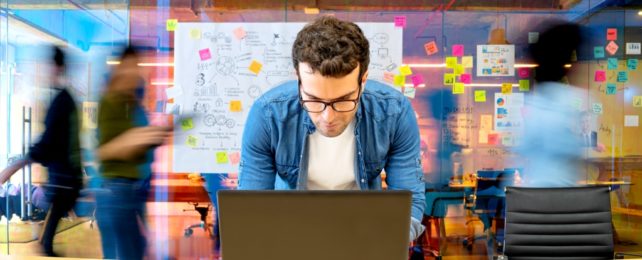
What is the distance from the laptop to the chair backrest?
1.54 meters

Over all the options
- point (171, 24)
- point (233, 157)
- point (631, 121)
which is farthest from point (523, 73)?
point (171, 24)

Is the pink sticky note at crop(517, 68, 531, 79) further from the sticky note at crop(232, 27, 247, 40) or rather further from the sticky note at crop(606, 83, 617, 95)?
the sticky note at crop(232, 27, 247, 40)

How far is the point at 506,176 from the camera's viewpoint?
3.76 m

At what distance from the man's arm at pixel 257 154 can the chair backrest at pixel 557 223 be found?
1294mm

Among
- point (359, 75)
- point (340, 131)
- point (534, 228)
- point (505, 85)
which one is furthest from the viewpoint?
point (505, 85)

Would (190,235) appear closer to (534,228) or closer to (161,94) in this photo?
(161,94)

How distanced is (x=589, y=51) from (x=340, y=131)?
3.34 m

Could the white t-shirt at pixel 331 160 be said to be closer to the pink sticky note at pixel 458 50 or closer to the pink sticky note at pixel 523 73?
the pink sticky note at pixel 458 50

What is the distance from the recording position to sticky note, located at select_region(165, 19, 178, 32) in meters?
3.73

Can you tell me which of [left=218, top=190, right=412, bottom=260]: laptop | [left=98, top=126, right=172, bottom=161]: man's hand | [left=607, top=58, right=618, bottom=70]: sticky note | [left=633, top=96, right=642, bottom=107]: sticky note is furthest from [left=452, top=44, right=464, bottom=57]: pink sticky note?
[left=218, top=190, right=412, bottom=260]: laptop

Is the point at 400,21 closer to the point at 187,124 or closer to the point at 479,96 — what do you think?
the point at 479,96

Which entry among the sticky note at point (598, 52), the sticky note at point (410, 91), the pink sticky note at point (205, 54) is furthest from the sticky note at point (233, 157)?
the sticky note at point (598, 52)

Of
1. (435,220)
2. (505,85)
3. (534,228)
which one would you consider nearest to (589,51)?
(505,85)

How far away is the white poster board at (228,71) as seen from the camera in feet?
12.0
